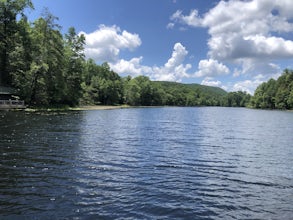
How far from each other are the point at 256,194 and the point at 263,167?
579 centimetres

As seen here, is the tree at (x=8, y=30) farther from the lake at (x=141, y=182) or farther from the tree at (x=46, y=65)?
the lake at (x=141, y=182)

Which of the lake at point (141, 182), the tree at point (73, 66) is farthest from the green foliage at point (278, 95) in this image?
the lake at point (141, 182)

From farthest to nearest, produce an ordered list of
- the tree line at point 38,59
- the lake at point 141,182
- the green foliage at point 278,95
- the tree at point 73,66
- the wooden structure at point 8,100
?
the green foliage at point 278,95 < the tree at point 73,66 < the tree line at point 38,59 < the wooden structure at point 8,100 < the lake at point 141,182

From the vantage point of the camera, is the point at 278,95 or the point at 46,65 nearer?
the point at 46,65

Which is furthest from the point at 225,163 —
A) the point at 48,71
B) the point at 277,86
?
the point at 277,86

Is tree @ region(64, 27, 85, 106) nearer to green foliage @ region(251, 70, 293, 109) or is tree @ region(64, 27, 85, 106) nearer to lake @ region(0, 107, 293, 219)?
lake @ region(0, 107, 293, 219)

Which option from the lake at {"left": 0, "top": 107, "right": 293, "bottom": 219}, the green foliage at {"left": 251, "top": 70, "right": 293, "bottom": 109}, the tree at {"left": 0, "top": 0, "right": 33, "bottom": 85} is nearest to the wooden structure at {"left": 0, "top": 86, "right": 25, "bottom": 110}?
the tree at {"left": 0, "top": 0, "right": 33, "bottom": 85}

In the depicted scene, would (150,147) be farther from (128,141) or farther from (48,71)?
(48,71)

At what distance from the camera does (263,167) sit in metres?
17.6

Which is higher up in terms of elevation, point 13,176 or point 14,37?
point 14,37

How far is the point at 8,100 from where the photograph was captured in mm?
61656

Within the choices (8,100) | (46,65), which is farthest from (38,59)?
(8,100)

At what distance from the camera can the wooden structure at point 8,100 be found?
59219 millimetres

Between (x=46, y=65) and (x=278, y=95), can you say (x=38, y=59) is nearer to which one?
(x=46, y=65)
